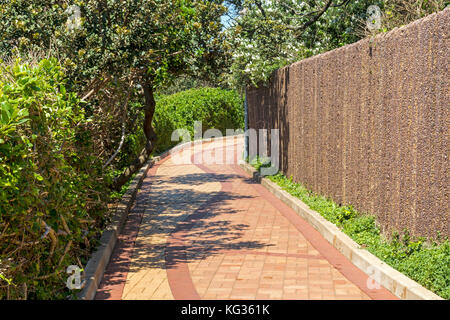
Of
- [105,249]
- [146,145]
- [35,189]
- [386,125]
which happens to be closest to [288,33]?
[146,145]

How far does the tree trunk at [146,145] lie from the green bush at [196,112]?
938cm

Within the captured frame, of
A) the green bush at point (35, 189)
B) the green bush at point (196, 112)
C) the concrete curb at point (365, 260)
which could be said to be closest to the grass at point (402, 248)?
the concrete curb at point (365, 260)

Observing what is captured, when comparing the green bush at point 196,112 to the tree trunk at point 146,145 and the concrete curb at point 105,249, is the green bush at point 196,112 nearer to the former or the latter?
the tree trunk at point 146,145

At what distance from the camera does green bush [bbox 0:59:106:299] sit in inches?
173

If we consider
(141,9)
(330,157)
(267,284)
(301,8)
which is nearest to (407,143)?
(267,284)

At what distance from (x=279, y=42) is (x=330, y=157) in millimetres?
5489

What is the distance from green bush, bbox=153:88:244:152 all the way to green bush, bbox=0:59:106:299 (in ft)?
52.2

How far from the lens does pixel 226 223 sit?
374 inches

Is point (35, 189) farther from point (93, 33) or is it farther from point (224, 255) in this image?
point (93, 33)

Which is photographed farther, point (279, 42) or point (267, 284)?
point (279, 42)

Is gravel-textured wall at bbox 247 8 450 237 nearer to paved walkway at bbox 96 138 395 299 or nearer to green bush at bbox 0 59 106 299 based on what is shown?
paved walkway at bbox 96 138 395 299

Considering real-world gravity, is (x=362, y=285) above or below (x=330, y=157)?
below

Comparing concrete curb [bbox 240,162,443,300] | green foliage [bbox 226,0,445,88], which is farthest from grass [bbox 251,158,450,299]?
green foliage [bbox 226,0,445,88]
